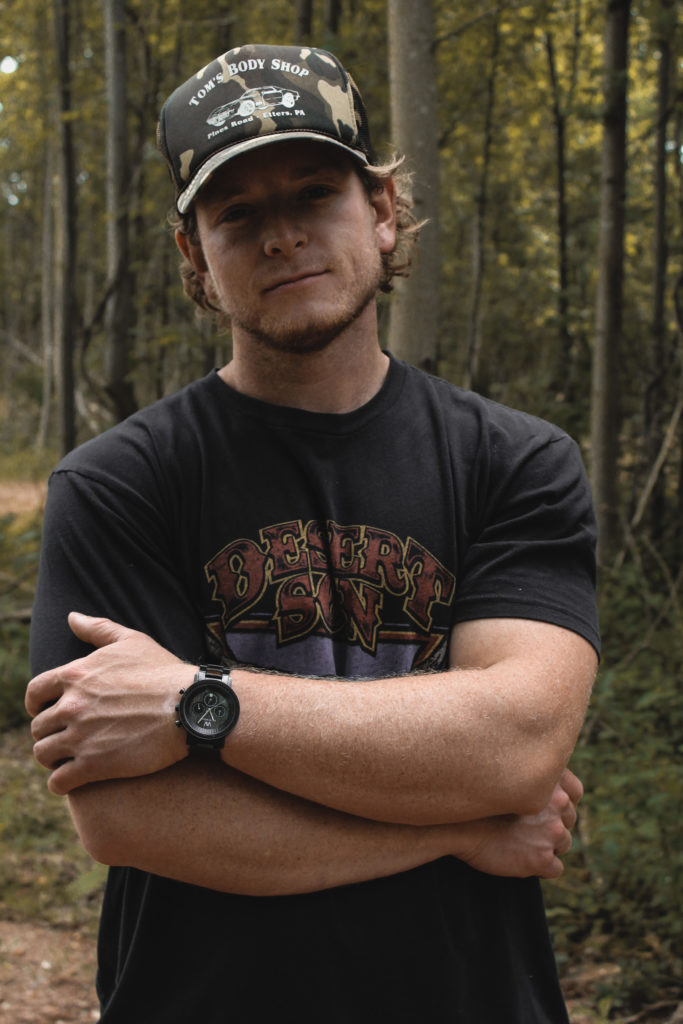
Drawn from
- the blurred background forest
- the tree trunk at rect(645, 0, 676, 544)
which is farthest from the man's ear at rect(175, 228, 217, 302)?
the tree trunk at rect(645, 0, 676, 544)

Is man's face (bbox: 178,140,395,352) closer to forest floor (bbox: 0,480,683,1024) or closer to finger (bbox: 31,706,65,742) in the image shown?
finger (bbox: 31,706,65,742)

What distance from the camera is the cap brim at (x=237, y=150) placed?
1926 millimetres

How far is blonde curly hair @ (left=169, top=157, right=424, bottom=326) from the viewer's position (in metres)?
2.16

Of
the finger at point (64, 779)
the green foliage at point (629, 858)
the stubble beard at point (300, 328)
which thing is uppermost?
the stubble beard at point (300, 328)

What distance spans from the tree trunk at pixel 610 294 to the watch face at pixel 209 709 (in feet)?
16.1

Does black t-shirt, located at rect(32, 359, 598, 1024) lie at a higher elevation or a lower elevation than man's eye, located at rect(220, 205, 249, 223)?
lower

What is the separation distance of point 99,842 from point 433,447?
97 centimetres

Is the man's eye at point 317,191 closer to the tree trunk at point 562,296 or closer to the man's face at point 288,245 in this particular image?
the man's face at point 288,245

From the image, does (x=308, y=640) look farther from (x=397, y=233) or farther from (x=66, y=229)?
(x=66, y=229)

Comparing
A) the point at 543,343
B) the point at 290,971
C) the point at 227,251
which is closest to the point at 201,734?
the point at 290,971

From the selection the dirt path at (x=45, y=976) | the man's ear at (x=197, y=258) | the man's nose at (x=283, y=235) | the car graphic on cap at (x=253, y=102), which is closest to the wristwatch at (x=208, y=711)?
the man's nose at (x=283, y=235)

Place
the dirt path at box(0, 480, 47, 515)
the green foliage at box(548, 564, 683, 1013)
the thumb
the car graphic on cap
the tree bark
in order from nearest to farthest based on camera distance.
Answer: the thumb, the car graphic on cap, the green foliage at box(548, 564, 683, 1013), the tree bark, the dirt path at box(0, 480, 47, 515)

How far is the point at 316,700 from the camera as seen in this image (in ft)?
5.50

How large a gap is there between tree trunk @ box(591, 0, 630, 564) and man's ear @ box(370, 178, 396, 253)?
13.9 feet
